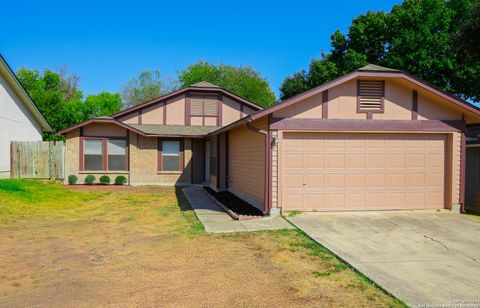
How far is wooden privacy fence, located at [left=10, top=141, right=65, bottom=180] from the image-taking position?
68.1ft

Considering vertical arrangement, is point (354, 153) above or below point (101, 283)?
above

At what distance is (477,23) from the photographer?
659 inches

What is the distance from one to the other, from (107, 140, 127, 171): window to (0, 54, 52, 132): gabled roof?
20.2 feet

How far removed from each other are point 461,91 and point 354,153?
21.3 metres

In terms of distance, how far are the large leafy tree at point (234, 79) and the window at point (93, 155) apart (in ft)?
102

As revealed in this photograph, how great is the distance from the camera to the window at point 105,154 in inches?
776

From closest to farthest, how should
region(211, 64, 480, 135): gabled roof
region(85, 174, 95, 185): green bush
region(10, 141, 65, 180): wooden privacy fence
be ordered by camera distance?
region(211, 64, 480, 135): gabled roof, region(85, 174, 95, 185): green bush, region(10, 141, 65, 180): wooden privacy fence

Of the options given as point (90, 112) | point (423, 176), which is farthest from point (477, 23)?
point (90, 112)

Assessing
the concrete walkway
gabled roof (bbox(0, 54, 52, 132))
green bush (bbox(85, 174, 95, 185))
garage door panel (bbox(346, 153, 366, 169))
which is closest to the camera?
the concrete walkway

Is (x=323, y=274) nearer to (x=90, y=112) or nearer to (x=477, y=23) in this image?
(x=477, y=23)

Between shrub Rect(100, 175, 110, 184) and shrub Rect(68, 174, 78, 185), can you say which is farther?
shrub Rect(100, 175, 110, 184)

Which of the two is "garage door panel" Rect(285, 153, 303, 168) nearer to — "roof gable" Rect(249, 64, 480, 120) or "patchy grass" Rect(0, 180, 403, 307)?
"roof gable" Rect(249, 64, 480, 120)

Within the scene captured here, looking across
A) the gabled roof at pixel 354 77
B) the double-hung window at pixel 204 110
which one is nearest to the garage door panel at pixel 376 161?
the gabled roof at pixel 354 77

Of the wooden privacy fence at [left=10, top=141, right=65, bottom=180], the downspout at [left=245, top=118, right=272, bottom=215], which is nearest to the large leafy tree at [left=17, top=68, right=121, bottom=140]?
the wooden privacy fence at [left=10, top=141, right=65, bottom=180]
